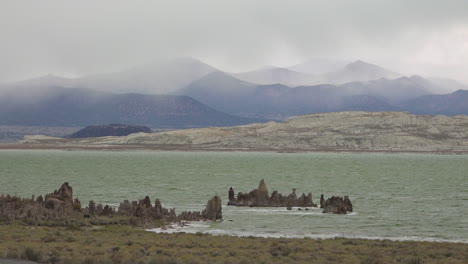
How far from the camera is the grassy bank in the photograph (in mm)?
27094

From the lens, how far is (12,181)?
273 feet

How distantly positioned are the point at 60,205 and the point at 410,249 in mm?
21377

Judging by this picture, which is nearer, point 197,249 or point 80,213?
point 197,249

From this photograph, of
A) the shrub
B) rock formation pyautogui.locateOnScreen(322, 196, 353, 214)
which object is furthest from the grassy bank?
rock formation pyautogui.locateOnScreen(322, 196, 353, 214)

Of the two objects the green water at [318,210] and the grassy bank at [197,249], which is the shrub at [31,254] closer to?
the grassy bank at [197,249]

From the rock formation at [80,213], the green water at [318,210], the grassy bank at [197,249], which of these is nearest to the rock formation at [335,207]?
the green water at [318,210]

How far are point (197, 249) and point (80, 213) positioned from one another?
1418 cm

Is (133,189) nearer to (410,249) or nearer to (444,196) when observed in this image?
(444,196)

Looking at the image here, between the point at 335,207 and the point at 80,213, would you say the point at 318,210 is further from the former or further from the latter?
the point at 80,213

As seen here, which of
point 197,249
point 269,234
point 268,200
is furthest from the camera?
point 268,200

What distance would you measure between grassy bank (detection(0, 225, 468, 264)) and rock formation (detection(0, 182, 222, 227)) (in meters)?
3.28

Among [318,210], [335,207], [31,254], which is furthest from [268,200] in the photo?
[31,254]

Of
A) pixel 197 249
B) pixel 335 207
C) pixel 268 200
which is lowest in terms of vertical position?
pixel 197 249

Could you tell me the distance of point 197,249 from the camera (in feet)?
97.8
